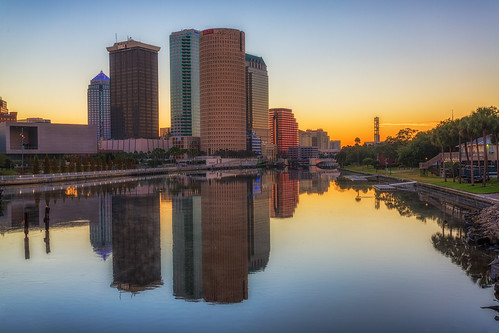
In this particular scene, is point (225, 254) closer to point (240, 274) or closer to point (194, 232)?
point (240, 274)

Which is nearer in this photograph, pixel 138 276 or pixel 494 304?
pixel 494 304

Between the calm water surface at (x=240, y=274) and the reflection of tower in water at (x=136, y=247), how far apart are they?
10 cm

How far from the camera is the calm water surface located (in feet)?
58.1

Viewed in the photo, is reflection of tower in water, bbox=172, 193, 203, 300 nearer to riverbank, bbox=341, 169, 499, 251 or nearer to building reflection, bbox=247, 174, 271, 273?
building reflection, bbox=247, 174, 271, 273

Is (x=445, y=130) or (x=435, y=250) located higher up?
(x=445, y=130)

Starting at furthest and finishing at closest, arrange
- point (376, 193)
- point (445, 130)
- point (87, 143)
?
1. point (87, 143)
2. point (445, 130)
3. point (376, 193)

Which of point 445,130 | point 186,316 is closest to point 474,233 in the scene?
point 186,316

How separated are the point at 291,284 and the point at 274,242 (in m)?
10.1

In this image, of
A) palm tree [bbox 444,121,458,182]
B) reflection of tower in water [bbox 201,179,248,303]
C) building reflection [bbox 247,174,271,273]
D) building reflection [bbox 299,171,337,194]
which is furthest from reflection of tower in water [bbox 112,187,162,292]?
palm tree [bbox 444,121,458,182]

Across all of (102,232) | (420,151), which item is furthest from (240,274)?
(420,151)

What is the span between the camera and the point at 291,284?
22234 millimetres

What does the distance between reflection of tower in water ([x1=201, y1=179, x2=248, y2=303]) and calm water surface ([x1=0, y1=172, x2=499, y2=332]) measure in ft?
0.37

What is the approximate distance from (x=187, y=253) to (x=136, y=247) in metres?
3.97

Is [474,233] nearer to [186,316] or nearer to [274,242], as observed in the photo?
[274,242]
